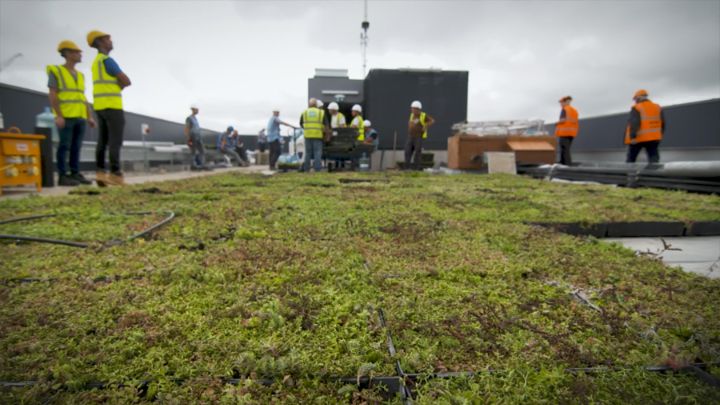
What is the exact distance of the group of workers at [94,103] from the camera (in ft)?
15.5

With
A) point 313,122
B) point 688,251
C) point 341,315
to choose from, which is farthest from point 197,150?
point 688,251

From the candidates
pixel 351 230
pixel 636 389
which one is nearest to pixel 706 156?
pixel 351 230

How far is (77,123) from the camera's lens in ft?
17.4

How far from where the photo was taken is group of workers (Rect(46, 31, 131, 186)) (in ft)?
15.5

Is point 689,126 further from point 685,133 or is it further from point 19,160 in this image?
point 19,160

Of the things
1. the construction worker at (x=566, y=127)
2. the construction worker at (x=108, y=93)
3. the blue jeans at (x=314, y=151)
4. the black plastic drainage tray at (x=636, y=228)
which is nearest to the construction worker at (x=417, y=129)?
the blue jeans at (x=314, y=151)

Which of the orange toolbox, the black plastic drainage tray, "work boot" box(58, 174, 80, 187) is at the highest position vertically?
the orange toolbox

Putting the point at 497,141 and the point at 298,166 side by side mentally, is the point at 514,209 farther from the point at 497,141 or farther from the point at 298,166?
the point at 298,166

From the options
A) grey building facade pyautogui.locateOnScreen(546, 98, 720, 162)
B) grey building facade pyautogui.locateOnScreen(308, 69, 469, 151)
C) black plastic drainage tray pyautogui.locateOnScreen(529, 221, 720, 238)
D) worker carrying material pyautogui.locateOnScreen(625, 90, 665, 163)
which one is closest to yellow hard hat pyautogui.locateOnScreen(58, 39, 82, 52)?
black plastic drainage tray pyautogui.locateOnScreen(529, 221, 720, 238)

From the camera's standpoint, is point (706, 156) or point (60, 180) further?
point (706, 156)

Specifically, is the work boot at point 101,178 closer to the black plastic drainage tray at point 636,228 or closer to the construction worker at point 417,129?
the black plastic drainage tray at point 636,228

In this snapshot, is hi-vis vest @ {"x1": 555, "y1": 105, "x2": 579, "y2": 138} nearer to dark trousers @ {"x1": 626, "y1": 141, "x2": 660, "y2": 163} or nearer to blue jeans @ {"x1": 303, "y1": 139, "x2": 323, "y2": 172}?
dark trousers @ {"x1": 626, "y1": 141, "x2": 660, "y2": 163}

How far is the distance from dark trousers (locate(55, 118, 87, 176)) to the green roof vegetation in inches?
144

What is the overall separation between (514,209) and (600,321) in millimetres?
2147
